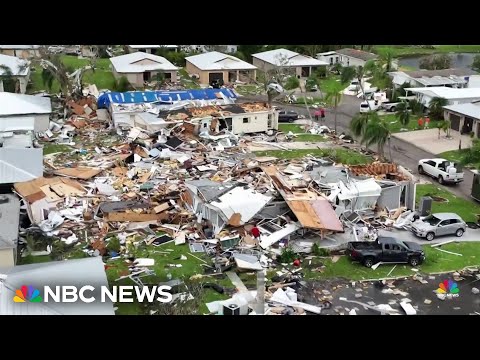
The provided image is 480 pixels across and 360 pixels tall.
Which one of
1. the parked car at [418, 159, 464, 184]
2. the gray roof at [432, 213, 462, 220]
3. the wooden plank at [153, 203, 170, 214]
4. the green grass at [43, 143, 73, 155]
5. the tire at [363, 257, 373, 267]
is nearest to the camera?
the tire at [363, 257, 373, 267]

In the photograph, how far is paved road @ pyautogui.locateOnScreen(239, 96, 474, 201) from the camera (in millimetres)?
18547

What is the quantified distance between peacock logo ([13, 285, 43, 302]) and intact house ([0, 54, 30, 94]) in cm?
2252

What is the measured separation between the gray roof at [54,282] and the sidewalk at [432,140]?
15.8 m

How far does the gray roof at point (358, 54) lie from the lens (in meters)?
38.9

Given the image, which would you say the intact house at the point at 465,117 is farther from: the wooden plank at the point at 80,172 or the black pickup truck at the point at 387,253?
the wooden plank at the point at 80,172

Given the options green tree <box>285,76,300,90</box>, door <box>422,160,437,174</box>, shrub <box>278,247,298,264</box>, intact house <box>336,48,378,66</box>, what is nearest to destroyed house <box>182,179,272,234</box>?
shrub <box>278,247,298,264</box>

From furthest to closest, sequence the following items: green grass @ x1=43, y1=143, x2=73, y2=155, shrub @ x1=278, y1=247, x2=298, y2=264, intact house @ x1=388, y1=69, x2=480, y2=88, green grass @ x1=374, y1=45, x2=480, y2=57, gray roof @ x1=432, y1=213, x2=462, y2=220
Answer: green grass @ x1=374, y1=45, x2=480, y2=57 < intact house @ x1=388, y1=69, x2=480, y2=88 < green grass @ x1=43, y1=143, x2=73, y2=155 < gray roof @ x1=432, y1=213, x2=462, y2=220 < shrub @ x1=278, y1=247, x2=298, y2=264

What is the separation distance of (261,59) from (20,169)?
2423 centimetres

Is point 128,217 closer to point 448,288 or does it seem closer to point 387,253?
point 387,253

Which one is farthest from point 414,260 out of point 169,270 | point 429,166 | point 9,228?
point 9,228

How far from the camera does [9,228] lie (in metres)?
12.9

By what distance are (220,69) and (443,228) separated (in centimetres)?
2180

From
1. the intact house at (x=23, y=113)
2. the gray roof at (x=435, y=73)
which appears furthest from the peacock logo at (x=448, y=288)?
A: the gray roof at (x=435, y=73)

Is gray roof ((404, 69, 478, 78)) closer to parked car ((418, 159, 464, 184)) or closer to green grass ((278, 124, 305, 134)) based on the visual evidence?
green grass ((278, 124, 305, 134))
